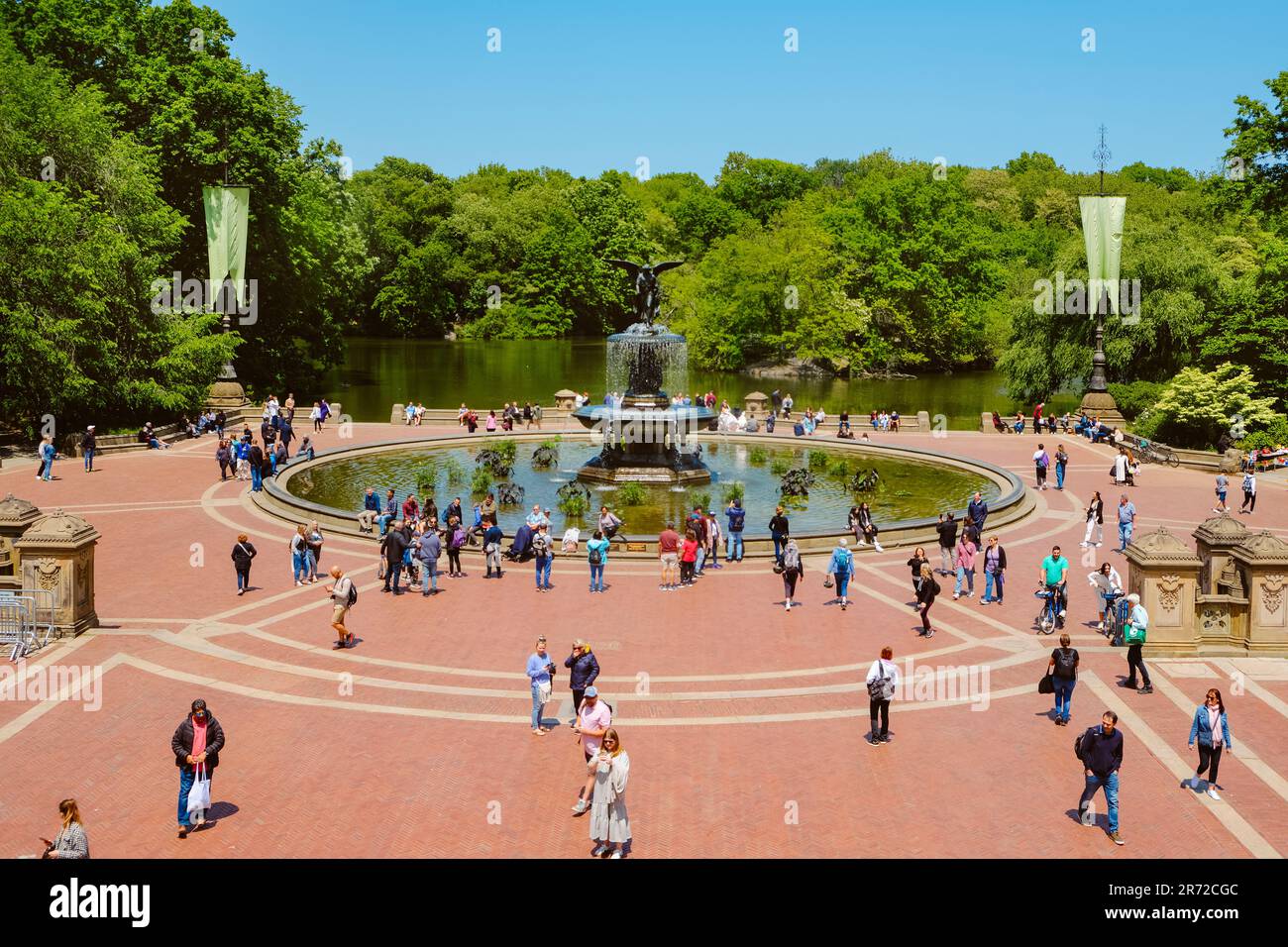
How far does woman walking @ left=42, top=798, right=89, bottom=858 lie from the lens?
985 centimetres

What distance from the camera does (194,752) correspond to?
472 inches

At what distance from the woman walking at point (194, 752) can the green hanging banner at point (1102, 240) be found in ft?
151

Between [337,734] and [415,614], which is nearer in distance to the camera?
[337,734]

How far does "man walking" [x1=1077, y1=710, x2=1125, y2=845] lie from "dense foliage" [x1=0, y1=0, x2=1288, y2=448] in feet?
117

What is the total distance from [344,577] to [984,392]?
209 ft

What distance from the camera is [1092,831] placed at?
1201 cm

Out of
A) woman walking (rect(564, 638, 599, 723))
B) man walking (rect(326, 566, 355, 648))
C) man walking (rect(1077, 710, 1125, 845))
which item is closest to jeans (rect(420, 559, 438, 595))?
man walking (rect(326, 566, 355, 648))

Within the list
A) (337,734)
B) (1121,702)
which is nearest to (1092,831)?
(1121,702)

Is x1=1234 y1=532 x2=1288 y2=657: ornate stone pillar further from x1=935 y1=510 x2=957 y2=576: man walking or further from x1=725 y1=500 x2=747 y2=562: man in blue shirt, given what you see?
x1=725 y1=500 x2=747 y2=562: man in blue shirt

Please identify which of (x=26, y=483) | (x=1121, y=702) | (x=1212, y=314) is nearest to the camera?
(x=1121, y=702)

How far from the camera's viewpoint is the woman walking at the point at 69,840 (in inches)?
388

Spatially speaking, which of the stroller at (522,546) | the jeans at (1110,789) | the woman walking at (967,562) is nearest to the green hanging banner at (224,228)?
the stroller at (522,546)

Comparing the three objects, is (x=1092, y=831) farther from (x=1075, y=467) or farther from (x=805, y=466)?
(x=1075, y=467)

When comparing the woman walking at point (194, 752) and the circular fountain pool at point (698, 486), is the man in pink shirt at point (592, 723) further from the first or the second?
the circular fountain pool at point (698, 486)
